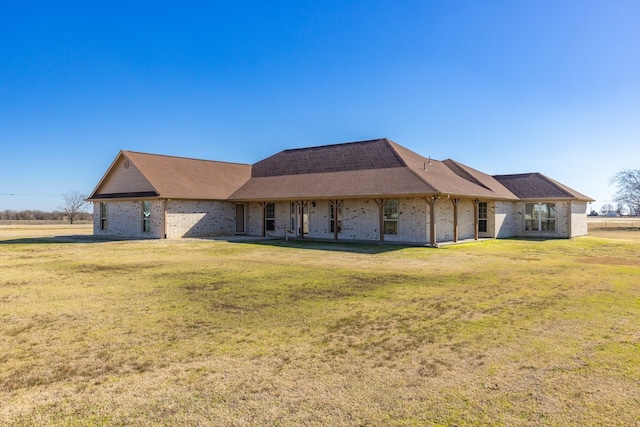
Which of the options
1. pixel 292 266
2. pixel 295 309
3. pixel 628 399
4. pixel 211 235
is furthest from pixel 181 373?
pixel 211 235

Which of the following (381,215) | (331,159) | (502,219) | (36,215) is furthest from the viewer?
(36,215)

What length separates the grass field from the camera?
12.5ft

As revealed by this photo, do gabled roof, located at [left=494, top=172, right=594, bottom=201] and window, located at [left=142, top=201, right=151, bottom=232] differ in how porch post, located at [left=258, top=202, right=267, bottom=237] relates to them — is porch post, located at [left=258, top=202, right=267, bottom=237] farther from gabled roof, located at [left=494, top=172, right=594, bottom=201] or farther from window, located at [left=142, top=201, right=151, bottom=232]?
gabled roof, located at [left=494, top=172, right=594, bottom=201]

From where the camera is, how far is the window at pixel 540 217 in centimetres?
2694

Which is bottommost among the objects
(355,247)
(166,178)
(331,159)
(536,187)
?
(355,247)

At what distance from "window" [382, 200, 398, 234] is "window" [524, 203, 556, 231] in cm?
1178

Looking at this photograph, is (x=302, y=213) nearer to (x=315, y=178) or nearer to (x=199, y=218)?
(x=315, y=178)

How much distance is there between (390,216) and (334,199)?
3.02 metres

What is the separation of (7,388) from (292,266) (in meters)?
9.26

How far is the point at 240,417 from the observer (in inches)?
143

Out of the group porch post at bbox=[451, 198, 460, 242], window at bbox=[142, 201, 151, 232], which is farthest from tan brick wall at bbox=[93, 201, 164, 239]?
porch post at bbox=[451, 198, 460, 242]

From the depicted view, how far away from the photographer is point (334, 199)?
22203 millimetres

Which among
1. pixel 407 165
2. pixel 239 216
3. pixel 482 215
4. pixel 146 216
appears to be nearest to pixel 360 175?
pixel 407 165

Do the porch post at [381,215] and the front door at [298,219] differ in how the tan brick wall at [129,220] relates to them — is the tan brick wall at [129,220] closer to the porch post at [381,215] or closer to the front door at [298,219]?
the front door at [298,219]
